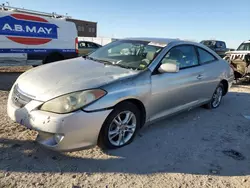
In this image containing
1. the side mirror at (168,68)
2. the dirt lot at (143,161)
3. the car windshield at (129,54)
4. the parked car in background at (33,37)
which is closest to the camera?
the dirt lot at (143,161)

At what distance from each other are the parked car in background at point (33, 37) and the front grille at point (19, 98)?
540 cm

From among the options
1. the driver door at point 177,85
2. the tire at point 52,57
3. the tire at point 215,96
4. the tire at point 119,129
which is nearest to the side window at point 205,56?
the driver door at point 177,85

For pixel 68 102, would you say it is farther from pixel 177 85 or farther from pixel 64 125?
pixel 177 85

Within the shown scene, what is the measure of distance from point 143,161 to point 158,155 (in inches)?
11.2

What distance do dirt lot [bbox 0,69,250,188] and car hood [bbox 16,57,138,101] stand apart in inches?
31.0

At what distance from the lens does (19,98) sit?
9.96 feet

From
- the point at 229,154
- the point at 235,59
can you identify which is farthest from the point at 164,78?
the point at 235,59

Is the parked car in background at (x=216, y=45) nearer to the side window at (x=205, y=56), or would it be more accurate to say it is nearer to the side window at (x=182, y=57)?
the side window at (x=205, y=56)

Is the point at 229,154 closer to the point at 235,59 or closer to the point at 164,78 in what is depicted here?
the point at 164,78

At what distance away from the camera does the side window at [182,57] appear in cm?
395

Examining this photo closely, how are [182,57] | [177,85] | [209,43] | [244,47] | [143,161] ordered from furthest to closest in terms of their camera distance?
[209,43], [244,47], [182,57], [177,85], [143,161]

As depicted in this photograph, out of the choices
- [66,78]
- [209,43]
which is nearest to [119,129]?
[66,78]

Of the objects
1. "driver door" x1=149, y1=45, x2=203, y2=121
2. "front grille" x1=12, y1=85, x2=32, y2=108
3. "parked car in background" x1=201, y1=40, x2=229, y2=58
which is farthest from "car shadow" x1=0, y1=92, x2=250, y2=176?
"parked car in background" x1=201, y1=40, x2=229, y2=58

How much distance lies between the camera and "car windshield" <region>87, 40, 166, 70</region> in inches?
147
